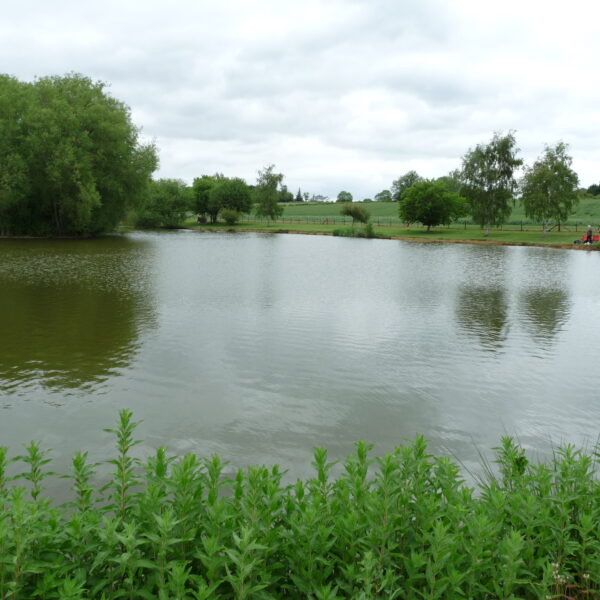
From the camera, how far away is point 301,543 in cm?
363

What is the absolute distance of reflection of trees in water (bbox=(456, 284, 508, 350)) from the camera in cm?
1683

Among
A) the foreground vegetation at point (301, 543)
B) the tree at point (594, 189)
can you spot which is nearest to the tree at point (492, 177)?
the foreground vegetation at point (301, 543)

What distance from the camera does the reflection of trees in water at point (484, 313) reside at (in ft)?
55.2

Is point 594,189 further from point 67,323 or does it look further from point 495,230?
point 67,323

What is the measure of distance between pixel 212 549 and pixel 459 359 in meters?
11.9

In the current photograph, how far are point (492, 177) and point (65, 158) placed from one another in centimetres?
6071

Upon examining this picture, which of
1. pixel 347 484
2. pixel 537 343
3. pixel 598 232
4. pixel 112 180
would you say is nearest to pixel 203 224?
pixel 112 180

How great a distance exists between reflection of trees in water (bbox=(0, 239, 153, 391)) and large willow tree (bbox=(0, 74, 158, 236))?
30671 millimetres

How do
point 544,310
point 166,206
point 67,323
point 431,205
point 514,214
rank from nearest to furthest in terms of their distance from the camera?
point 67,323 < point 544,310 < point 431,205 < point 166,206 < point 514,214

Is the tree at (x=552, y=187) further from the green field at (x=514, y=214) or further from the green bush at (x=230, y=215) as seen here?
the green bush at (x=230, y=215)

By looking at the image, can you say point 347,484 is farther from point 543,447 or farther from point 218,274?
point 218,274

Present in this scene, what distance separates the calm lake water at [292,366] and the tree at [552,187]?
49.2 metres

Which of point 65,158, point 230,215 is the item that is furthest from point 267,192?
point 65,158

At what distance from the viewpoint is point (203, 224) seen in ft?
411
